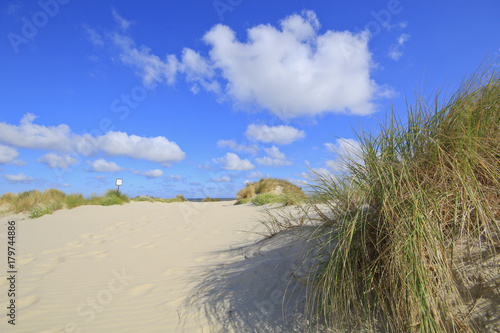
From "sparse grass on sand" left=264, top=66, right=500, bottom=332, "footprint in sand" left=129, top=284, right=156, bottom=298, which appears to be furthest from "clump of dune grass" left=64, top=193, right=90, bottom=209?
"sparse grass on sand" left=264, top=66, right=500, bottom=332

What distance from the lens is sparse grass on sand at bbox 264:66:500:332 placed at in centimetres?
202

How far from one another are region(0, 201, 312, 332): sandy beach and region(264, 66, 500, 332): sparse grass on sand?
0.77 m

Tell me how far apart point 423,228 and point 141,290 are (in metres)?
3.42

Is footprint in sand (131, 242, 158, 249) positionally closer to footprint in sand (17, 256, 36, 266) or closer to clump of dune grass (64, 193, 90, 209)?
footprint in sand (17, 256, 36, 266)

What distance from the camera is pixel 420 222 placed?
2.05 m

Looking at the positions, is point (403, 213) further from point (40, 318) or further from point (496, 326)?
point (40, 318)

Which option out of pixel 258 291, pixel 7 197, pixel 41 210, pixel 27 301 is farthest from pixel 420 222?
pixel 7 197

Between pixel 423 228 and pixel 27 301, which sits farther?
pixel 27 301

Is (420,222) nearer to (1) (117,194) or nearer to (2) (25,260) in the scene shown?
(2) (25,260)

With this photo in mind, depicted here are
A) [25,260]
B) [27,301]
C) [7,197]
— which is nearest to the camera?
[27,301]

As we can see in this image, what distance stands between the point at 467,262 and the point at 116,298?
375cm

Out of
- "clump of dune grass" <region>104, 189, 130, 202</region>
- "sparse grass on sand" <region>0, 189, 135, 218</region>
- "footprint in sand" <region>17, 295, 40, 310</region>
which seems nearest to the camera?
"footprint in sand" <region>17, 295, 40, 310</region>

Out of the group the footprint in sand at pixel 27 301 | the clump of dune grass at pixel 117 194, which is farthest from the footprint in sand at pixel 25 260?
the clump of dune grass at pixel 117 194

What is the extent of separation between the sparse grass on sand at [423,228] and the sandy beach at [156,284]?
0.77m
